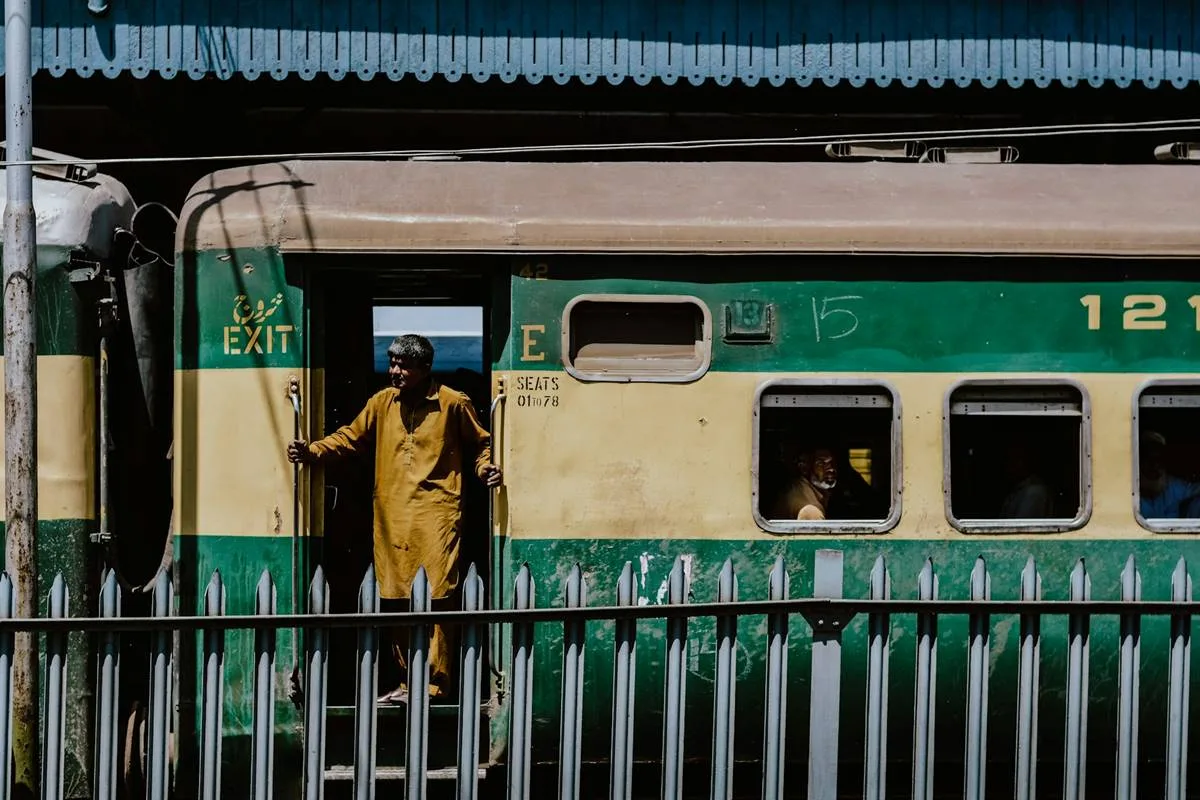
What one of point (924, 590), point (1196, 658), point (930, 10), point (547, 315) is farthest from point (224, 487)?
point (930, 10)

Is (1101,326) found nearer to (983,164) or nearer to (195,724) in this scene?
(983,164)

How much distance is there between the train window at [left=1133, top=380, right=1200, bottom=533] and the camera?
20.5 ft

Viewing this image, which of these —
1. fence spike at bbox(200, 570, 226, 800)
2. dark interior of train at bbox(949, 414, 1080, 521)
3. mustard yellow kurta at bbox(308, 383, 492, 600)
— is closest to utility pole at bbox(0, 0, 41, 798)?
mustard yellow kurta at bbox(308, 383, 492, 600)

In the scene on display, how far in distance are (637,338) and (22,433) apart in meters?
2.52

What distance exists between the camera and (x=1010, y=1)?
344 inches

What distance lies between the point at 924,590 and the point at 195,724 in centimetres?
324

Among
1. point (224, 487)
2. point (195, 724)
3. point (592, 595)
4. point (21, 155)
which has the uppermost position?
point (21, 155)

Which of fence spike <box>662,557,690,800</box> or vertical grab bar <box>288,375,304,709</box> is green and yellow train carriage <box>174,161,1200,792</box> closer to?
vertical grab bar <box>288,375,304,709</box>

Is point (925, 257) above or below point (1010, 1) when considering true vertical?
below

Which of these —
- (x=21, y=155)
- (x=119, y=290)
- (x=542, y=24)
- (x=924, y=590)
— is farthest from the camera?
(x=542, y=24)

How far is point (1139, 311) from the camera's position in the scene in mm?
6219

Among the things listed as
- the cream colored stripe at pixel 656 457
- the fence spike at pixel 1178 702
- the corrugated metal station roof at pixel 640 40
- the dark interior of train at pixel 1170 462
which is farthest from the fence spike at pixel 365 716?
the corrugated metal station roof at pixel 640 40

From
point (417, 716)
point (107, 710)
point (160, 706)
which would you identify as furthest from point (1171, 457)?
point (107, 710)

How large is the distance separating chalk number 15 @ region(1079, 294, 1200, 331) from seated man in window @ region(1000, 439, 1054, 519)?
2.06 feet
